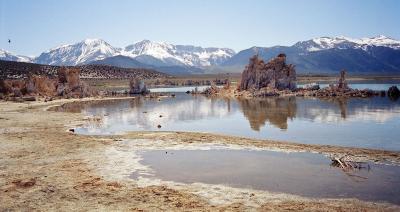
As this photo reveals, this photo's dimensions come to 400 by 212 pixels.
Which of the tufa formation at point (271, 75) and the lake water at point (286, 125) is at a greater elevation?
the tufa formation at point (271, 75)

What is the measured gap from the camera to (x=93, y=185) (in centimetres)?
1680

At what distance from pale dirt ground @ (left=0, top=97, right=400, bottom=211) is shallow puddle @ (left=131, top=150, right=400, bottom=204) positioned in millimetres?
1198

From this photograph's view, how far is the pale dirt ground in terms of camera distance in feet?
46.4

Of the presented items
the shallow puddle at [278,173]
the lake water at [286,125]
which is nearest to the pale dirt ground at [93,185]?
the shallow puddle at [278,173]

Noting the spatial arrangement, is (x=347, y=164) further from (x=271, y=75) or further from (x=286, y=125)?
(x=271, y=75)

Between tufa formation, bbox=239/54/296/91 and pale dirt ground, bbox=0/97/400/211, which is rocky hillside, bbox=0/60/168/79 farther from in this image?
pale dirt ground, bbox=0/97/400/211

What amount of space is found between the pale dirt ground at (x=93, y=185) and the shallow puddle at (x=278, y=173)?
1.20 m

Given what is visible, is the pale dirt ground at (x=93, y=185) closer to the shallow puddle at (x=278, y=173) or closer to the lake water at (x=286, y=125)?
the shallow puddle at (x=278, y=173)

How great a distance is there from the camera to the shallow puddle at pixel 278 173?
15.9 metres

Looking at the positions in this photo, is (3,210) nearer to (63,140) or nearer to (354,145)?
(63,140)

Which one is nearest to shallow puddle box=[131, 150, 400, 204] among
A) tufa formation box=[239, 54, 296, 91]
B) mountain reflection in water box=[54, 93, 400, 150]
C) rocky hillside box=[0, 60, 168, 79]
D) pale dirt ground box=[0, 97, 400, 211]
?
pale dirt ground box=[0, 97, 400, 211]

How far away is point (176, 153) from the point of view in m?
23.7

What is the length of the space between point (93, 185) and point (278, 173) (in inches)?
307

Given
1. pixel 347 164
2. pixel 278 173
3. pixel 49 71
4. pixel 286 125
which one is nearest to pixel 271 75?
pixel 286 125
